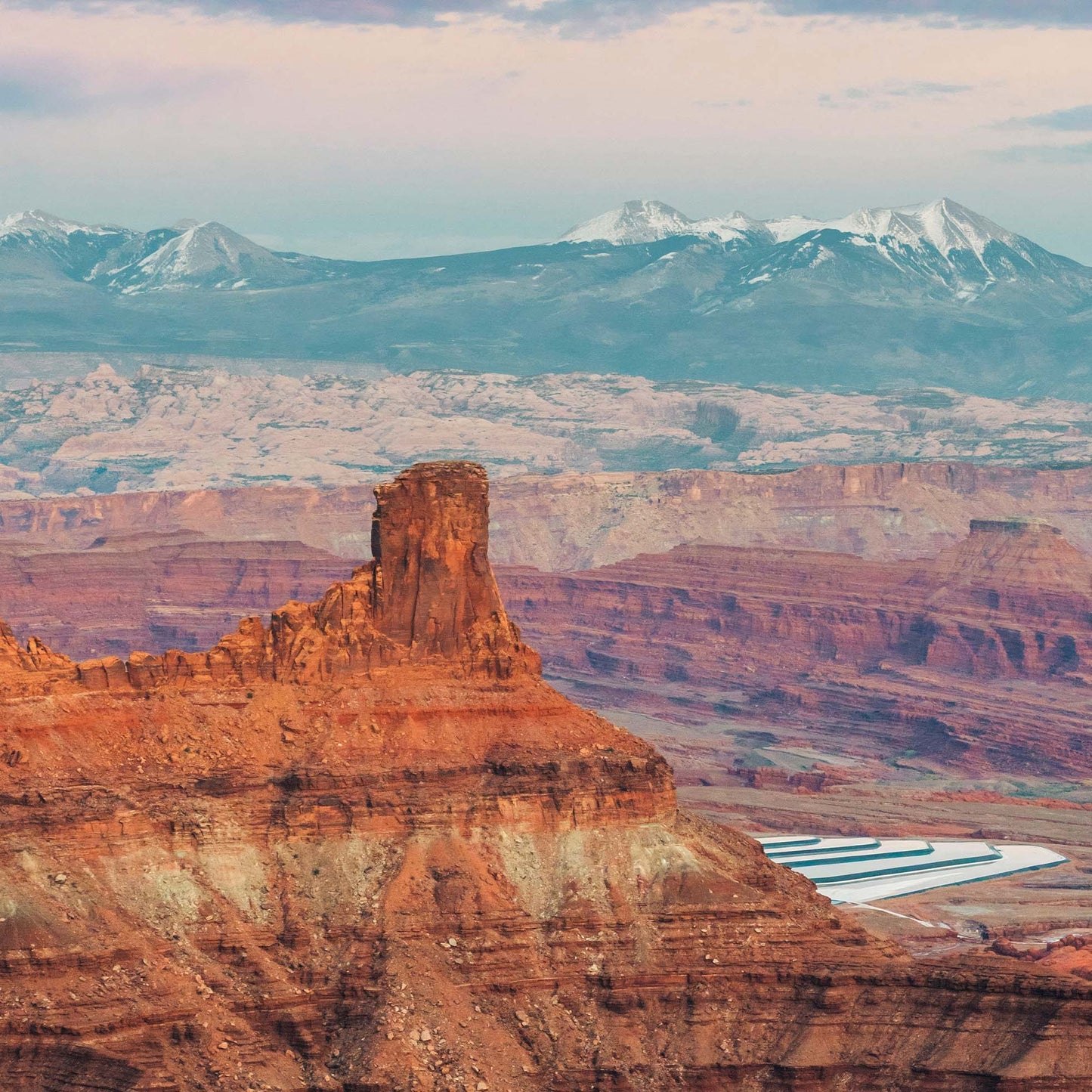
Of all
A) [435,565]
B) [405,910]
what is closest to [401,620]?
[435,565]

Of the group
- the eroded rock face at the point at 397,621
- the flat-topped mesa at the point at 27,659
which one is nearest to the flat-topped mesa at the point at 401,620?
the eroded rock face at the point at 397,621

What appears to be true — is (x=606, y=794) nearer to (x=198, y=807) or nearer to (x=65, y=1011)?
(x=198, y=807)

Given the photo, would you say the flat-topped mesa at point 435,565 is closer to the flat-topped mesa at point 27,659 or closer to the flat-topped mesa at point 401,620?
the flat-topped mesa at point 401,620

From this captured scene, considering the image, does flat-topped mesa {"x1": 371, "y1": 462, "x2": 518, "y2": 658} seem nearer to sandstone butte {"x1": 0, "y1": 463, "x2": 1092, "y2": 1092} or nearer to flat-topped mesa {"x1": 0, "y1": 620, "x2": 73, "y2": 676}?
sandstone butte {"x1": 0, "y1": 463, "x2": 1092, "y2": 1092}

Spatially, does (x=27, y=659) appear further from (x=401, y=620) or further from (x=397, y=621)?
(x=401, y=620)

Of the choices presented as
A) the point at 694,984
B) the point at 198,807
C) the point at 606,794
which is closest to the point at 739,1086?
the point at 694,984
